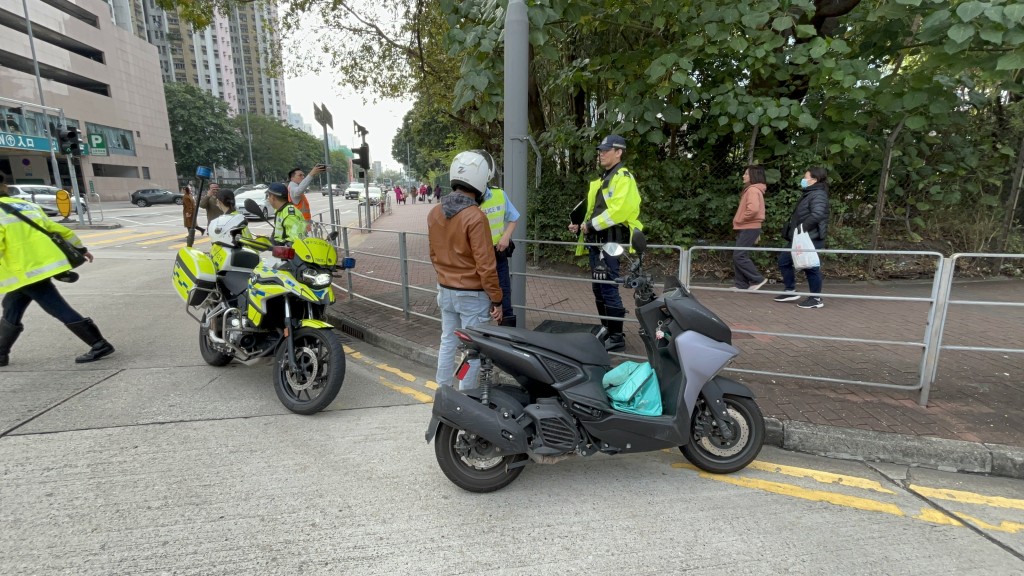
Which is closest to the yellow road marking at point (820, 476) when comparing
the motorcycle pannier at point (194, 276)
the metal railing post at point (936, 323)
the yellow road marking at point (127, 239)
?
the metal railing post at point (936, 323)

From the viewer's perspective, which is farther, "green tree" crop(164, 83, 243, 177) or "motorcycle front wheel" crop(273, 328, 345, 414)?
"green tree" crop(164, 83, 243, 177)

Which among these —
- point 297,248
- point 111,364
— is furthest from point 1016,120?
point 111,364

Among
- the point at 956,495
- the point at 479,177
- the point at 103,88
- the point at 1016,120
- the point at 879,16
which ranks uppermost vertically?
the point at 103,88

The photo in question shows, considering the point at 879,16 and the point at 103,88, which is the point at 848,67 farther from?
the point at 103,88

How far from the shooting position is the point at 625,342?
4.76m

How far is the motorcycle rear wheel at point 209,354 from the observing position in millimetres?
4641

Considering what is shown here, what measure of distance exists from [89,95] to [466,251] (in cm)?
5707

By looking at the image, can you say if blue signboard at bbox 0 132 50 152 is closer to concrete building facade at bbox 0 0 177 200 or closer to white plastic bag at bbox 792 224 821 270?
concrete building facade at bbox 0 0 177 200

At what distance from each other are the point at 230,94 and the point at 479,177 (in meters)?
112

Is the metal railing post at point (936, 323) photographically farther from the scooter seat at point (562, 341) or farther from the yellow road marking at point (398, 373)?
the yellow road marking at point (398, 373)

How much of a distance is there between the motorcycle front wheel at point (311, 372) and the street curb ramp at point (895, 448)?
10.0 feet

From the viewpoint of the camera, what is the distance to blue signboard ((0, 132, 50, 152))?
35688mm

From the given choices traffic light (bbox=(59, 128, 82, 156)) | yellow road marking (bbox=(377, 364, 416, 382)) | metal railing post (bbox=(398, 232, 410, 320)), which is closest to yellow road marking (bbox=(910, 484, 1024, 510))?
yellow road marking (bbox=(377, 364, 416, 382))

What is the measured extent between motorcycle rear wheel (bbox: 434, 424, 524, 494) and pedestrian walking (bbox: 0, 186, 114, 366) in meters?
4.15
